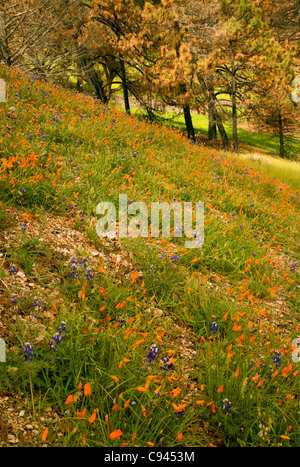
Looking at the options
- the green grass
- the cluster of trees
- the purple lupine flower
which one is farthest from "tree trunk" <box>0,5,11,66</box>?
the purple lupine flower

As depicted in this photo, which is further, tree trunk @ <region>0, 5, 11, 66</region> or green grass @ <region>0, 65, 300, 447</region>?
tree trunk @ <region>0, 5, 11, 66</region>

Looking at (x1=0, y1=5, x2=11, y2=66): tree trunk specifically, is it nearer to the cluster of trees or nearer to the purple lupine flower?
the cluster of trees

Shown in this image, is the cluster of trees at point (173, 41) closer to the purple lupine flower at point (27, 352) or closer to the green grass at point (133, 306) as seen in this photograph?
the green grass at point (133, 306)

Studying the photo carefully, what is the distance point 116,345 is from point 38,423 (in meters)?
0.75

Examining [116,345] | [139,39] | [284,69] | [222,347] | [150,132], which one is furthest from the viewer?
[284,69]

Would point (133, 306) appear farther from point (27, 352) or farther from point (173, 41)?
point (173, 41)

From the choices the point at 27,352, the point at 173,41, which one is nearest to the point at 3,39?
the point at 173,41

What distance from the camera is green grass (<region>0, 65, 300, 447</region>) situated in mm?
1999

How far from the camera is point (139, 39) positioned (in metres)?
13.7

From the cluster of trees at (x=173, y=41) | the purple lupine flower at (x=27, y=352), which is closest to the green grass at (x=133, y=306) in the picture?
the purple lupine flower at (x=27, y=352)

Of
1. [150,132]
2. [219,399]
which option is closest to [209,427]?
[219,399]

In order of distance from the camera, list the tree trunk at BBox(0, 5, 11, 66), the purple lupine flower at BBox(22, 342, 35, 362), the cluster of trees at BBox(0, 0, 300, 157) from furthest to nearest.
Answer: the cluster of trees at BBox(0, 0, 300, 157), the tree trunk at BBox(0, 5, 11, 66), the purple lupine flower at BBox(22, 342, 35, 362)
